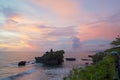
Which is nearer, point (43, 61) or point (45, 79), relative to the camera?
point (45, 79)

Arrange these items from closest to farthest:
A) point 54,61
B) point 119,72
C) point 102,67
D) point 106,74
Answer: point 119,72 < point 106,74 < point 102,67 < point 54,61

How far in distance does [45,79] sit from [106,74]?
2621 cm

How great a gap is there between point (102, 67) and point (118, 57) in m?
4.52

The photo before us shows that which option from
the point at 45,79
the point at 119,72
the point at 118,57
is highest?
the point at 118,57

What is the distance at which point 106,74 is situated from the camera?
15.8 metres

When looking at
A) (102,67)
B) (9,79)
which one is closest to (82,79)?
(102,67)

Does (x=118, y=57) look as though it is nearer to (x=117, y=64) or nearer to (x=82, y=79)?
(x=117, y=64)

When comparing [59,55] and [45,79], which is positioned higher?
[59,55]

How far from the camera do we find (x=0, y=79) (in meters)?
45.8

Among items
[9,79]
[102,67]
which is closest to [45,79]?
[9,79]

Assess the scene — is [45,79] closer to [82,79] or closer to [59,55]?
[82,79]

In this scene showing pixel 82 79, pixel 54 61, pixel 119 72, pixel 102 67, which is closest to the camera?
pixel 119 72

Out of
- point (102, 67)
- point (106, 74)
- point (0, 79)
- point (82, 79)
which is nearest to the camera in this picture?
point (82, 79)

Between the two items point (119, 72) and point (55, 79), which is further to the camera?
point (55, 79)
